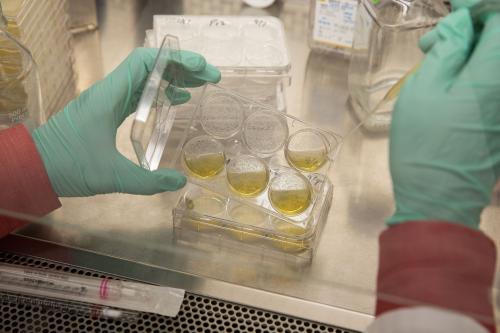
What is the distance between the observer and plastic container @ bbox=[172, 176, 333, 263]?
4.34 feet

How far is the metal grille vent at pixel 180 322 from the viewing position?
4.13 ft

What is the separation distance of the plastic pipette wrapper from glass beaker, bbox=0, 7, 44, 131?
0.32 metres

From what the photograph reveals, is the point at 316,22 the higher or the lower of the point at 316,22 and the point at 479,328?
the higher

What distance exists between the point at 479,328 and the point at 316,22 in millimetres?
1112

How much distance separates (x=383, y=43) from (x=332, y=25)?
0.76 feet

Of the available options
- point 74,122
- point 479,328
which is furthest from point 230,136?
point 479,328

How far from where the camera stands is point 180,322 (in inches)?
50.1

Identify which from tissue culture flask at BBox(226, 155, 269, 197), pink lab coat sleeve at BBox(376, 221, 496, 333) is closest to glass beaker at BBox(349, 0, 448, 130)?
tissue culture flask at BBox(226, 155, 269, 197)

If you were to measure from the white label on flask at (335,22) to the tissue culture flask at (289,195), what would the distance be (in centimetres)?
64

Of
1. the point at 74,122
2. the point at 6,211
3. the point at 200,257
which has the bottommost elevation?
the point at 200,257

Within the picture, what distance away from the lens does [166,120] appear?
1352 millimetres

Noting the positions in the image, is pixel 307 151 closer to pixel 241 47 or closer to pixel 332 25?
pixel 241 47

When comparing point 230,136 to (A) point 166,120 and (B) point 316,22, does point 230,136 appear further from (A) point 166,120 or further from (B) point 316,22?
(B) point 316,22

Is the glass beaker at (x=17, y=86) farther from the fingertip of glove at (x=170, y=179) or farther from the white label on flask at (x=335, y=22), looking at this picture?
the white label on flask at (x=335, y=22)
